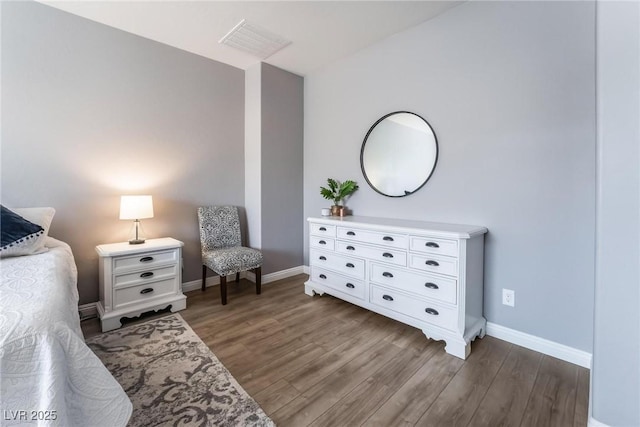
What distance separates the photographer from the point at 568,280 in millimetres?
1795

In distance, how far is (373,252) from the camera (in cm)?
235

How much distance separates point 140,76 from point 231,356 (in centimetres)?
276

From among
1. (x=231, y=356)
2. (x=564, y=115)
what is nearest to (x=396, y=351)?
(x=231, y=356)

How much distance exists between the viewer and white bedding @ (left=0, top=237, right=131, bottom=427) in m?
0.76

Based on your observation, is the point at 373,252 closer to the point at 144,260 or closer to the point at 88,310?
the point at 144,260

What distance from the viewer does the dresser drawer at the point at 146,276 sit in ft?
7.43

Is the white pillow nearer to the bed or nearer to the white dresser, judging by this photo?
the bed

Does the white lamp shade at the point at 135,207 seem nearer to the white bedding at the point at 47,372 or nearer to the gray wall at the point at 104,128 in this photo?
the gray wall at the point at 104,128

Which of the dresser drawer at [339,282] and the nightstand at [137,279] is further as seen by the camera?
the dresser drawer at [339,282]

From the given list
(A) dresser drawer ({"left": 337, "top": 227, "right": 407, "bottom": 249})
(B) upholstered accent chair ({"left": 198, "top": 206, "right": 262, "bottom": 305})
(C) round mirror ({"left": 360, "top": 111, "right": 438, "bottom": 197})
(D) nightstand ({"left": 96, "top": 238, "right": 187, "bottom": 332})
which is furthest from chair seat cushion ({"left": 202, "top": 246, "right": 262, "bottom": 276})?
(C) round mirror ({"left": 360, "top": 111, "right": 438, "bottom": 197})

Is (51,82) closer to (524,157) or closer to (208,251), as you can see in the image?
(208,251)

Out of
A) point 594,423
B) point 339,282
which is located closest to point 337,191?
point 339,282

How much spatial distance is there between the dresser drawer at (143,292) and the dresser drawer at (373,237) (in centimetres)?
166

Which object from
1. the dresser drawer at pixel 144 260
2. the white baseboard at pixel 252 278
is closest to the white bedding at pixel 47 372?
the dresser drawer at pixel 144 260
